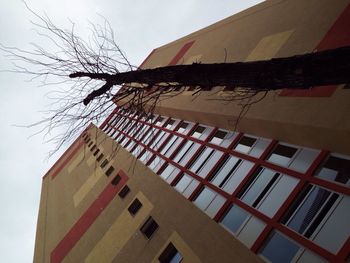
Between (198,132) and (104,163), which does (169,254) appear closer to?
(198,132)

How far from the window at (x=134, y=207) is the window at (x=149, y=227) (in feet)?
5.58

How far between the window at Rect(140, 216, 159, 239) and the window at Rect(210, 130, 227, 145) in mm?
4350

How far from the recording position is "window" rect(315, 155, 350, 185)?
993 cm

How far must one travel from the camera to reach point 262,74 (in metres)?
4.99

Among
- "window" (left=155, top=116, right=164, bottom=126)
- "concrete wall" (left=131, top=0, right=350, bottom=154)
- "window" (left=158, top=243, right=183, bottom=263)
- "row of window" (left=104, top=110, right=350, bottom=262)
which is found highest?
"concrete wall" (left=131, top=0, right=350, bottom=154)

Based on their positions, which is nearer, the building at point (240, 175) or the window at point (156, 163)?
the building at point (240, 175)

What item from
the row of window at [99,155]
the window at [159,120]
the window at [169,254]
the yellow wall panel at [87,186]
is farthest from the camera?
the yellow wall panel at [87,186]

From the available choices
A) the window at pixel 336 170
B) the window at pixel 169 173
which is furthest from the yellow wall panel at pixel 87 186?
the window at pixel 336 170

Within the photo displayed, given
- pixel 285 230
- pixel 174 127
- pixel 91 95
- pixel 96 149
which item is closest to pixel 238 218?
pixel 285 230

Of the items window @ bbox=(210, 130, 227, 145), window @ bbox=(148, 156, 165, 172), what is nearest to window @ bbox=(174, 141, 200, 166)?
window @ bbox=(210, 130, 227, 145)

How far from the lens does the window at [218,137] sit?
53.8ft

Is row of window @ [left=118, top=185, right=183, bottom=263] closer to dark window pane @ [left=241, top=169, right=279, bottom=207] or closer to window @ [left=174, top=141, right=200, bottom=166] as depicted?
window @ [left=174, top=141, right=200, bottom=166]

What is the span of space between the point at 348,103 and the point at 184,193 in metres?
7.36

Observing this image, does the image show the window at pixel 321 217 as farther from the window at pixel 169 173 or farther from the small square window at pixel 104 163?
the small square window at pixel 104 163
